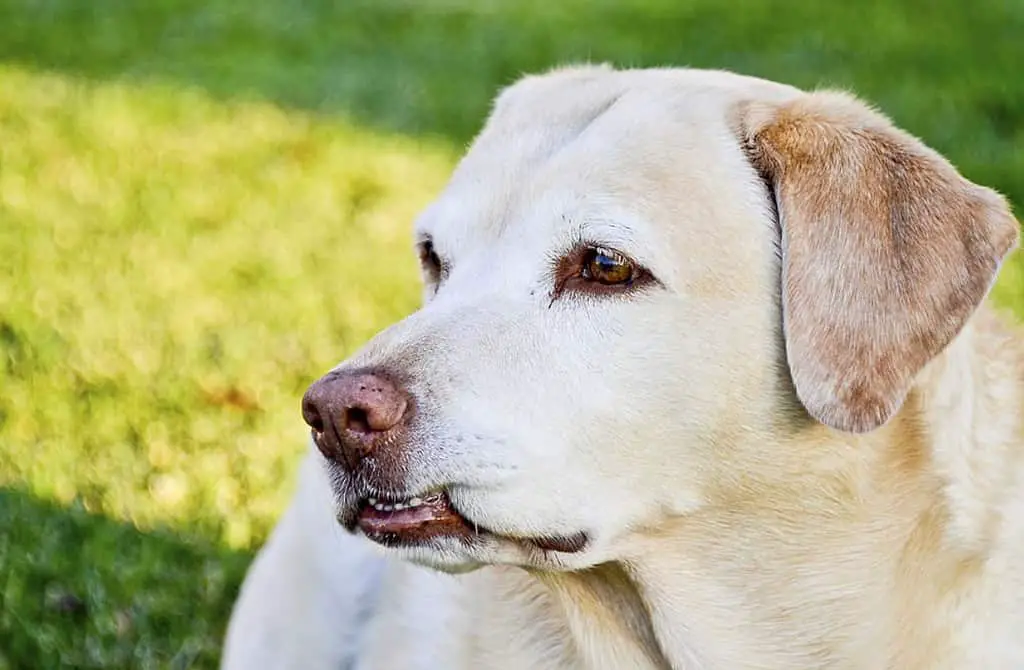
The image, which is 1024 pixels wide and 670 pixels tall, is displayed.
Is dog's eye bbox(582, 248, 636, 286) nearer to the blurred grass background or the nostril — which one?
the nostril

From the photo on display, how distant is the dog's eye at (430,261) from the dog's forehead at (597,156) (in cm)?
4

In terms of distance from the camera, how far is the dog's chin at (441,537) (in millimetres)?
2615

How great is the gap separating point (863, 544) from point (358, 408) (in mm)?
1011

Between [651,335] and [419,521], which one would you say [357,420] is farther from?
[651,335]

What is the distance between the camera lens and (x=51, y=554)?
438 centimetres

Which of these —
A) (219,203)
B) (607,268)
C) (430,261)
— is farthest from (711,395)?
(219,203)

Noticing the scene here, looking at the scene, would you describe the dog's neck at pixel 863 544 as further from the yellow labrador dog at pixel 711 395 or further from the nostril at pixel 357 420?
the nostril at pixel 357 420

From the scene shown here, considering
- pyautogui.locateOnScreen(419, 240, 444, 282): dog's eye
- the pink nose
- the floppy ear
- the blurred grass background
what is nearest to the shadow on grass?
the blurred grass background

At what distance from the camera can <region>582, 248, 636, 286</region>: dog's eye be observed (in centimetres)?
271

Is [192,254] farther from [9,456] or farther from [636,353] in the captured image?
[636,353]

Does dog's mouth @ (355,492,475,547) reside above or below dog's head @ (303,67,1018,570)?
below

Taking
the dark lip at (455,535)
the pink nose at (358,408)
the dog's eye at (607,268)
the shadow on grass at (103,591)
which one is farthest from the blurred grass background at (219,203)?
the dog's eye at (607,268)

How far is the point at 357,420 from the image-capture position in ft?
8.31

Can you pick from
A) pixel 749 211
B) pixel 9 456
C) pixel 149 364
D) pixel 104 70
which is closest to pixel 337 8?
pixel 104 70
